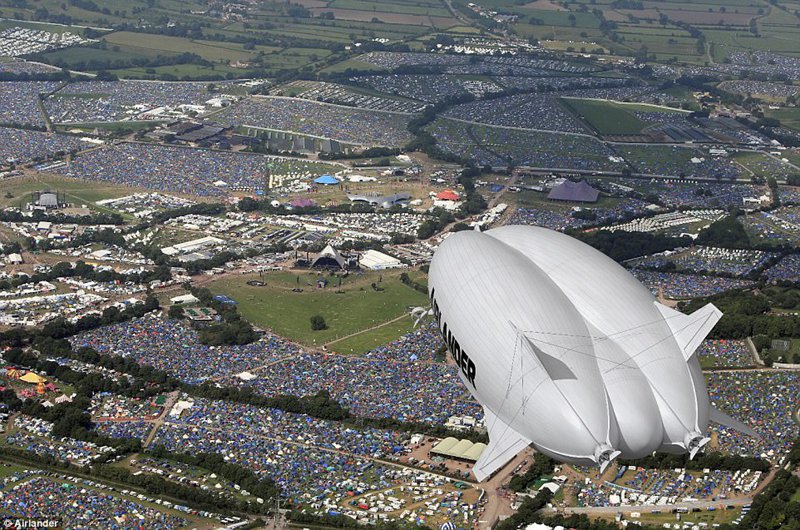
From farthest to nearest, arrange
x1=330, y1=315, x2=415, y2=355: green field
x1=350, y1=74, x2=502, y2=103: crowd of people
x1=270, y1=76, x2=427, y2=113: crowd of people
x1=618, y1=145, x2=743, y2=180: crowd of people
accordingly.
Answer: x1=350, y1=74, x2=502, y2=103: crowd of people < x1=270, y1=76, x2=427, y2=113: crowd of people < x1=618, y1=145, x2=743, y2=180: crowd of people < x1=330, y1=315, x2=415, y2=355: green field

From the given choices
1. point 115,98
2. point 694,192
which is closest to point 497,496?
point 694,192

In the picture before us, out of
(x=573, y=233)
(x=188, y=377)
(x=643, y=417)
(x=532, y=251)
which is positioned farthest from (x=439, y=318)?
(x=573, y=233)

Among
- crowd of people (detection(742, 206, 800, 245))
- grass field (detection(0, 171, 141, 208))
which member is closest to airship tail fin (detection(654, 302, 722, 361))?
crowd of people (detection(742, 206, 800, 245))

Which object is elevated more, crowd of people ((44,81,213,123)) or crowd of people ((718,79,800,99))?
crowd of people ((44,81,213,123))

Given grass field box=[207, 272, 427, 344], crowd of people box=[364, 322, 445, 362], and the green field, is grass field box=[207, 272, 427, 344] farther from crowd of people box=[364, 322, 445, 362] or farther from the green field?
crowd of people box=[364, 322, 445, 362]

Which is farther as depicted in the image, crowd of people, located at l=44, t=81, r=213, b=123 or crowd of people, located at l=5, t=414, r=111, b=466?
crowd of people, located at l=44, t=81, r=213, b=123

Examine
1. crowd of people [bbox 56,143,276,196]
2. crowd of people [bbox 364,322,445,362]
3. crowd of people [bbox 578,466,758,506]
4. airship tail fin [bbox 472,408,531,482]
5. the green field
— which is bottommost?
crowd of people [bbox 56,143,276,196]

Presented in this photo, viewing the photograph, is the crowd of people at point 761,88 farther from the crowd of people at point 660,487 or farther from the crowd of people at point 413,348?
the crowd of people at point 660,487

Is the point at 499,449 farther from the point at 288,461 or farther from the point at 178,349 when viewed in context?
the point at 178,349
